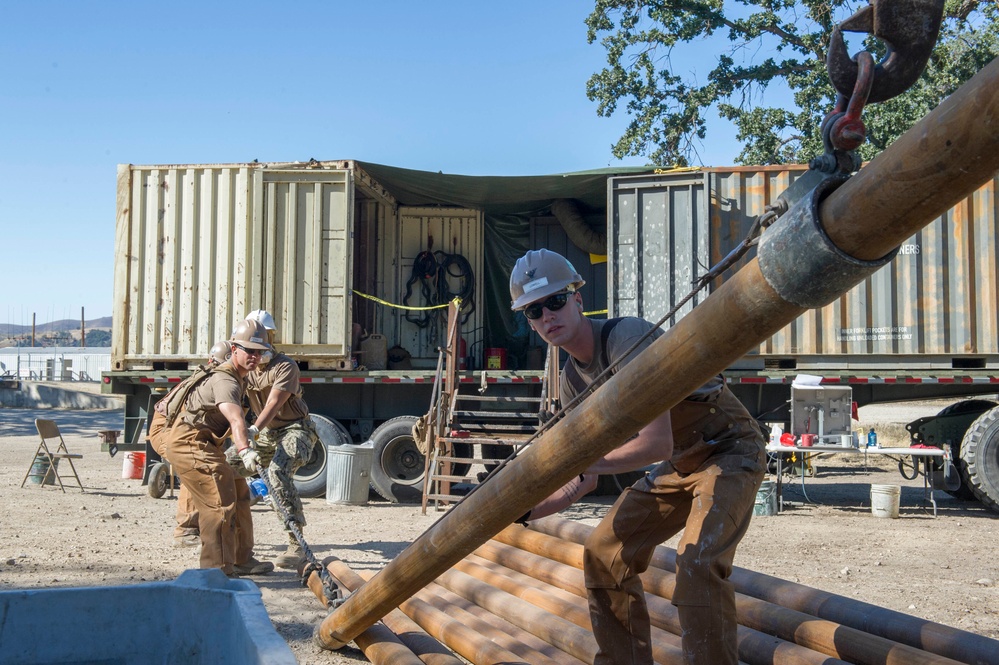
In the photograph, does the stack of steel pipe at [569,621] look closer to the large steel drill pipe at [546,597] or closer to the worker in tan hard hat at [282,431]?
the large steel drill pipe at [546,597]

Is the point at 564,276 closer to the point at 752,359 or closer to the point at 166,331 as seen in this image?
the point at 752,359

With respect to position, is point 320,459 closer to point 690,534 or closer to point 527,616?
point 527,616

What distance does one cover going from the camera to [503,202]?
12008 millimetres

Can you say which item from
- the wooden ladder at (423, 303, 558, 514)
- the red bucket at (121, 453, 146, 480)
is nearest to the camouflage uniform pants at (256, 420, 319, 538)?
the wooden ladder at (423, 303, 558, 514)

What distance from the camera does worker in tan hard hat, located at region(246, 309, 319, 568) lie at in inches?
256

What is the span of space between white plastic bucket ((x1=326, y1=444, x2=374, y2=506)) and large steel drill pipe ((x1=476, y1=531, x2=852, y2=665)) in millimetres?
4861

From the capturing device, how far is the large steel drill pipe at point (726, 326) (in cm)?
148

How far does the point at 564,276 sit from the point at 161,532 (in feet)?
21.0

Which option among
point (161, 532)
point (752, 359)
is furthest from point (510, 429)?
point (161, 532)

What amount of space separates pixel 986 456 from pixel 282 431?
7.39 m

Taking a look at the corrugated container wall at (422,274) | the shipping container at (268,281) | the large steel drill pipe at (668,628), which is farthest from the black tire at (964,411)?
the large steel drill pipe at (668,628)

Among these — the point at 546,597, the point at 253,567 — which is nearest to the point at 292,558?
the point at 253,567

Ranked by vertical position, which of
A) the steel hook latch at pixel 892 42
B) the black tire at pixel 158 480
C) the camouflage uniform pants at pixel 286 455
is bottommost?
the black tire at pixel 158 480

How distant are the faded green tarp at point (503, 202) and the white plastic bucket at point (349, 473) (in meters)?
2.75
